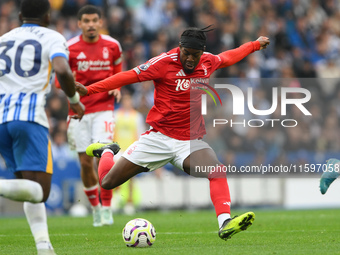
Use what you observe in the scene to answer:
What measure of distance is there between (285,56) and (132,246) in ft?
44.1

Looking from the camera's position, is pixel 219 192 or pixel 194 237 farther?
pixel 194 237

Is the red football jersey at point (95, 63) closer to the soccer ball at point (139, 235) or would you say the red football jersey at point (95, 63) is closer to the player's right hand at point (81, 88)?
the player's right hand at point (81, 88)

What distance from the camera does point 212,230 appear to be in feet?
31.1

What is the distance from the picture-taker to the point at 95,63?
34.3 ft

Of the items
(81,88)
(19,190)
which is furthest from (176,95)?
(19,190)

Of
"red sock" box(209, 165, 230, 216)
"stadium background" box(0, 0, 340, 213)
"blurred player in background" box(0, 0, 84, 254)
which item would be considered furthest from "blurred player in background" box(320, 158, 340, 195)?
"stadium background" box(0, 0, 340, 213)

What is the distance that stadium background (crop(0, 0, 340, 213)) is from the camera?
1549 cm

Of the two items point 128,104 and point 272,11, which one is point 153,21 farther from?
point 128,104

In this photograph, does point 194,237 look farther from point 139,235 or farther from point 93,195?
point 93,195

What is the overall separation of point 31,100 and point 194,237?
341 cm

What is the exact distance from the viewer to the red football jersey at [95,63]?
1045 cm

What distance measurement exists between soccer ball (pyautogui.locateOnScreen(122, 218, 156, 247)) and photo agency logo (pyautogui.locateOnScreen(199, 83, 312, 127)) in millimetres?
8531

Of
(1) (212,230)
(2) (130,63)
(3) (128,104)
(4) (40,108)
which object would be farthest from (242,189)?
(4) (40,108)

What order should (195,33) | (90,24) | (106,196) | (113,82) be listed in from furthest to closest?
(90,24) → (106,196) → (113,82) → (195,33)
